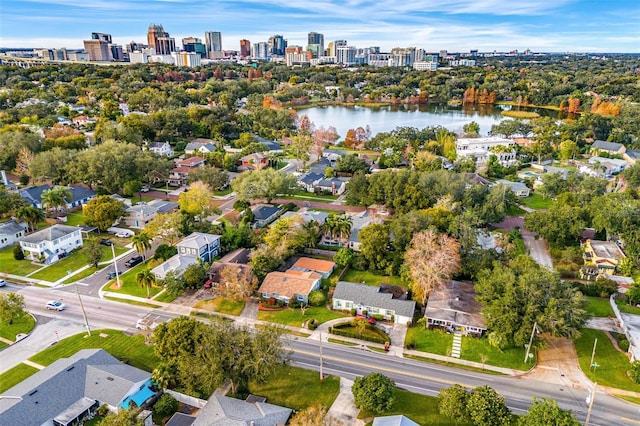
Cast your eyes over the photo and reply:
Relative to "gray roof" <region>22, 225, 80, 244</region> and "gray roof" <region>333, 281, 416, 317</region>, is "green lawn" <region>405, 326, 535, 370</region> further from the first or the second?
"gray roof" <region>22, 225, 80, 244</region>

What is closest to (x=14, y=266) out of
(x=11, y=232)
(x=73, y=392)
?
(x=11, y=232)

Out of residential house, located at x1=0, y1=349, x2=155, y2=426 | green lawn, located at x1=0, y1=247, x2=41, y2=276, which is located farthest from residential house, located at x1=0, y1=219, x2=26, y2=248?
residential house, located at x1=0, y1=349, x2=155, y2=426

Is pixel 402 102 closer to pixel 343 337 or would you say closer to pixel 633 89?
pixel 633 89

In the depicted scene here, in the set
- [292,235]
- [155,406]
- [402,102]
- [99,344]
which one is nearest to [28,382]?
[99,344]

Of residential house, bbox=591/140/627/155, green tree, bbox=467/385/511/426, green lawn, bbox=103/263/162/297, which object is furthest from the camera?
residential house, bbox=591/140/627/155

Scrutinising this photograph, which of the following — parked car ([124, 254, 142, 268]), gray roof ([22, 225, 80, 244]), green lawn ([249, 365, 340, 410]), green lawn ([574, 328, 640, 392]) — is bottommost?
green lawn ([574, 328, 640, 392])

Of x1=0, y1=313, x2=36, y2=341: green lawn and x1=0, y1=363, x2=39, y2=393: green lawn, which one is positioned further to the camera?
x1=0, y1=313, x2=36, y2=341: green lawn

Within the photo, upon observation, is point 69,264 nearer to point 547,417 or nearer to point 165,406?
point 165,406

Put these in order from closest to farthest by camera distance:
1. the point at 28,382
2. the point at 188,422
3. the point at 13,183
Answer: the point at 188,422 → the point at 28,382 → the point at 13,183
